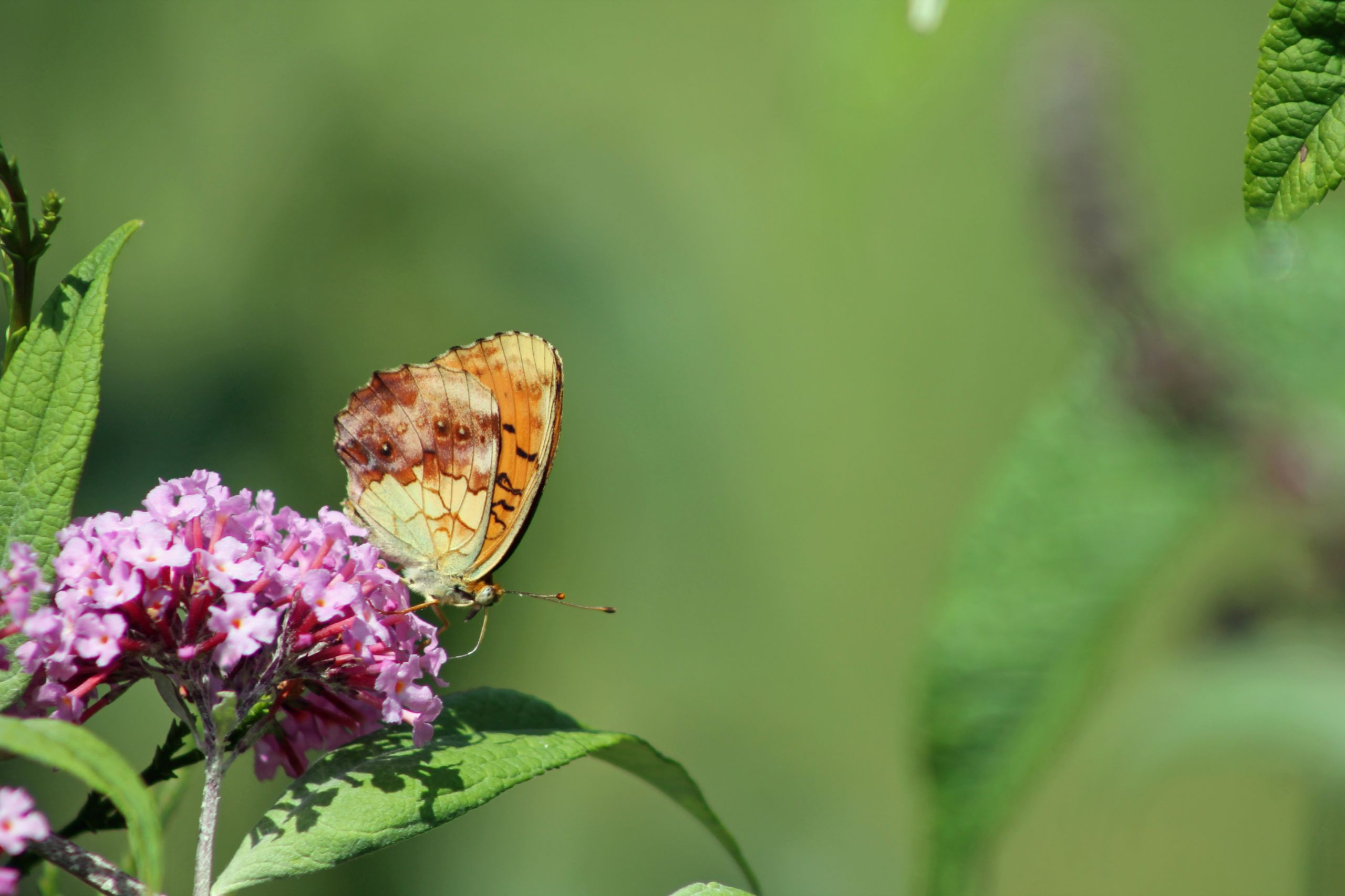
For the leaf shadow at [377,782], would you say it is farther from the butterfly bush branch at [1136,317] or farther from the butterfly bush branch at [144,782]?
the butterfly bush branch at [1136,317]

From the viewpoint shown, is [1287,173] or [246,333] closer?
[1287,173]

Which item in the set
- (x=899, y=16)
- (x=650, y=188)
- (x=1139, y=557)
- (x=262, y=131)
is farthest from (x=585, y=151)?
(x=1139, y=557)

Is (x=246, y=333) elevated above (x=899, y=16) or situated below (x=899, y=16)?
above

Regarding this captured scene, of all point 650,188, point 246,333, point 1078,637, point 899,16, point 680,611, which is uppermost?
point 650,188

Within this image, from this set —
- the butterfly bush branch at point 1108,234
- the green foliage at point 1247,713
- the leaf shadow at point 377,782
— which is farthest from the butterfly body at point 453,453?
the green foliage at point 1247,713

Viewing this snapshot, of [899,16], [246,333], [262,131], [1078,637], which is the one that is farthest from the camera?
[262,131]

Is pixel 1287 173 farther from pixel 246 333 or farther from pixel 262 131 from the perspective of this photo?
pixel 262 131

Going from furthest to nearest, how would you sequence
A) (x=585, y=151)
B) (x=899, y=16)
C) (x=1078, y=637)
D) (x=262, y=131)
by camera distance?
(x=585, y=151), (x=262, y=131), (x=899, y=16), (x=1078, y=637)
